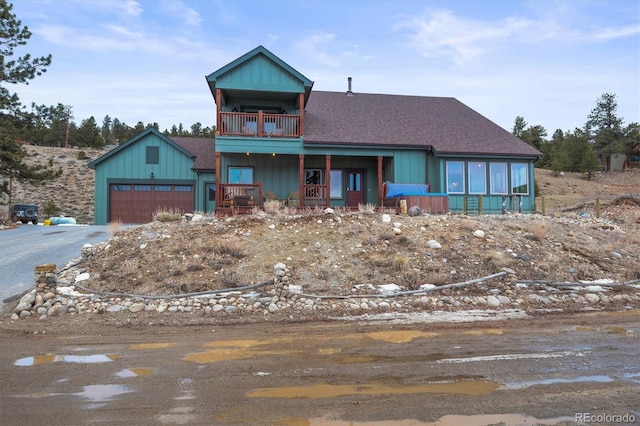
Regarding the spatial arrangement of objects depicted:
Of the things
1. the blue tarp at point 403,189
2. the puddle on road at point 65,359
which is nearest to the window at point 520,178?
the blue tarp at point 403,189

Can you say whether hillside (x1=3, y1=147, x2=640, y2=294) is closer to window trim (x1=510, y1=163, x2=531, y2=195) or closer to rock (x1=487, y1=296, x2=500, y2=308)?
rock (x1=487, y1=296, x2=500, y2=308)

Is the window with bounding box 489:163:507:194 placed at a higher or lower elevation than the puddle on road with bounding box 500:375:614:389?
higher

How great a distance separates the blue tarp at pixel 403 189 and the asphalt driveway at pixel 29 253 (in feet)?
36.3

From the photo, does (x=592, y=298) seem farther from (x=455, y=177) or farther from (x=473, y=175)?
(x=473, y=175)

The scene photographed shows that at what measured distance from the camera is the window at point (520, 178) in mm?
18250

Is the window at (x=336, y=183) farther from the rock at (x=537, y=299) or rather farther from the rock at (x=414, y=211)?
the rock at (x=537, y=299)

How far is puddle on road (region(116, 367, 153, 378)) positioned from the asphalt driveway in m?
4.81

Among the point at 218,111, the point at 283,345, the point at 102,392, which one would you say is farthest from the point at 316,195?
the point at 102,392

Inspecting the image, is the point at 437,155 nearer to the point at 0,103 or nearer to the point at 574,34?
the point at 574,34

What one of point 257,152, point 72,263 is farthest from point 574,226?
point 72,263

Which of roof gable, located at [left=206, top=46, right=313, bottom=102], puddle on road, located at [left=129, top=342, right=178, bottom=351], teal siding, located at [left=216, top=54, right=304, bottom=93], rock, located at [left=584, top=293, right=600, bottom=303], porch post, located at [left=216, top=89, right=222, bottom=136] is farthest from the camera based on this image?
teal siding, located at [left=216, top=54, right=304, bottom=93]

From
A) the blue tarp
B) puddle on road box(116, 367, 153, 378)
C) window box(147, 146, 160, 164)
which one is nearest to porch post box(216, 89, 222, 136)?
window box(147, 146, 160, 164)

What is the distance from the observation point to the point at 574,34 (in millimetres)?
18016

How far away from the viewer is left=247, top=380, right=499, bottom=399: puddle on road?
13.8 feet
